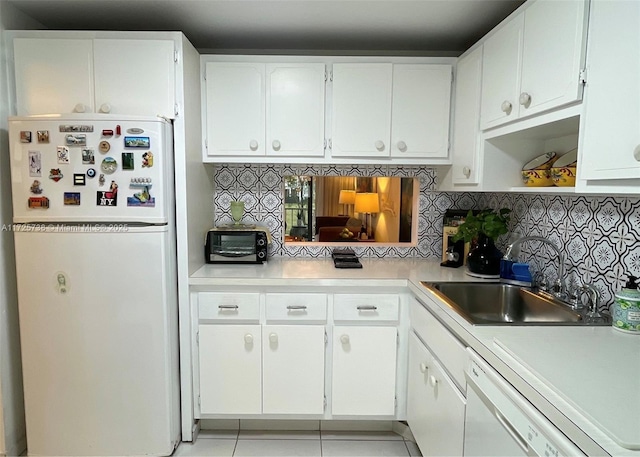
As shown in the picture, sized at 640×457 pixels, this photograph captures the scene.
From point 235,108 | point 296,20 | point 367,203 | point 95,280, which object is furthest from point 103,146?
point 367,203

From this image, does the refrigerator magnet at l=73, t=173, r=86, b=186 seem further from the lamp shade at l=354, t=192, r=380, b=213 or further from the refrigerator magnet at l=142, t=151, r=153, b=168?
the lamp shade at l=354, t=192, r=380, b=213

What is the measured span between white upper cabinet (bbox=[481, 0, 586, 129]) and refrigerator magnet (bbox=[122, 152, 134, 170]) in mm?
1700

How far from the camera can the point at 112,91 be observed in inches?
72.3

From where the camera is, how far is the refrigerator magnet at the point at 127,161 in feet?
5.59

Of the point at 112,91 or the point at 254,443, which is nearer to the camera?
the point at 112,91

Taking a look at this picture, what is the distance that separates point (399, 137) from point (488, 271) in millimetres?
920

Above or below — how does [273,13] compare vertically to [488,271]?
above

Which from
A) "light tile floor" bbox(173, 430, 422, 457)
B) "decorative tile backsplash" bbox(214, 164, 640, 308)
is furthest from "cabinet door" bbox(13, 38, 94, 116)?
"light tile floor" bbox(173, 430, 422, 457)

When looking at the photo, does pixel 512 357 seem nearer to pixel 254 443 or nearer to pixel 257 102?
pixel 254 443

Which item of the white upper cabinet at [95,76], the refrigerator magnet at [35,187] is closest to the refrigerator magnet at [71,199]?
the refrigerator magnet at [35,187]

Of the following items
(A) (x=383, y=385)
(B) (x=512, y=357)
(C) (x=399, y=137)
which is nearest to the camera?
(B) (x=512, y=357)

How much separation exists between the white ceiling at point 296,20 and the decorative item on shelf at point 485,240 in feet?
3.51

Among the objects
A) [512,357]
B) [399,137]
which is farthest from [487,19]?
[512,357]

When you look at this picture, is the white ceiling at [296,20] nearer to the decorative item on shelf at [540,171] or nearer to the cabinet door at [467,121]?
the cabinet door at [467,121]
